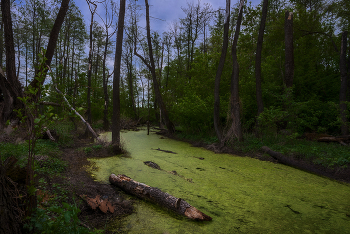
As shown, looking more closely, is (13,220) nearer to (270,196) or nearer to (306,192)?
(270,196)

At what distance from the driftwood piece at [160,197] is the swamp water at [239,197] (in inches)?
3.4

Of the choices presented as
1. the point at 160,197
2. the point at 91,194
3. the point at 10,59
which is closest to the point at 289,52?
the point at 160,197

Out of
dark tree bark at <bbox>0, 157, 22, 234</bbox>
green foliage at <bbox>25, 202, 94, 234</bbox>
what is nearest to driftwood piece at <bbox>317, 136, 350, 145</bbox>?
green foliage at <bbox>25, 202, 94, 234</bbox>

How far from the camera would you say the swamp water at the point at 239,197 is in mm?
2711

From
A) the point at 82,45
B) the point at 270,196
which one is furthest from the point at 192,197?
the point at 82,45

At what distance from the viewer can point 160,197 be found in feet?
10.6

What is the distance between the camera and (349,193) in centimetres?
409

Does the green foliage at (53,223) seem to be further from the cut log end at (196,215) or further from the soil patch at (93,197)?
the cut log end at (196,215)

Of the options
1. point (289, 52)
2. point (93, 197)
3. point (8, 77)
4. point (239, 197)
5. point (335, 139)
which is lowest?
point (239, 197)

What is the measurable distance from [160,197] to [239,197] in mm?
1534

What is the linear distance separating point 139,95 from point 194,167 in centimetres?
2089

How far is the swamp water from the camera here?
2.71m

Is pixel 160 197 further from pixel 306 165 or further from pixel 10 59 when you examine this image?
pixel 10 59

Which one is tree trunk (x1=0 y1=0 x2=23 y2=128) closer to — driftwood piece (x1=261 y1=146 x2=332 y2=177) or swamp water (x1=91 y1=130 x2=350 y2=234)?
swamp water (x1=91 y1=130 x2=350 y2=234)
